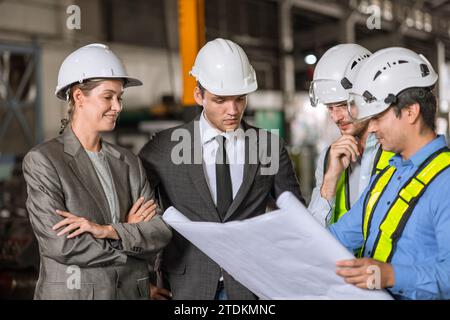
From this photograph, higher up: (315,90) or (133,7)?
(133,7)

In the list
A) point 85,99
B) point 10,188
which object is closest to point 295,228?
point 85,99

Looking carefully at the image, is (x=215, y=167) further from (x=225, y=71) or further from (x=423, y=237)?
(x=423, y=237)

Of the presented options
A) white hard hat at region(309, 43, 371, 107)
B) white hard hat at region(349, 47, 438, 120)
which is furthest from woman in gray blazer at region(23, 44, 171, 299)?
white hard hat at region(349, 47, 438, 120)

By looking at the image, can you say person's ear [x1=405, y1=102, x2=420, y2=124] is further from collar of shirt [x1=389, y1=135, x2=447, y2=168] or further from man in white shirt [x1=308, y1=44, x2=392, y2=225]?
man in white shirt [x1=308, y1=44, x2=392, y2=225]

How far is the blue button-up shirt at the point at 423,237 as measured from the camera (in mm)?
1307

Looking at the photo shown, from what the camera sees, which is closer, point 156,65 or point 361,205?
point 361,205

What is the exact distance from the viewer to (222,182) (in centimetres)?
206

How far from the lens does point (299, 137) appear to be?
36.7ft

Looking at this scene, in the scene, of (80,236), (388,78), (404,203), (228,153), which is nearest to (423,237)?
(404,203)

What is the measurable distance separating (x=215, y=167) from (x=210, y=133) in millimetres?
136

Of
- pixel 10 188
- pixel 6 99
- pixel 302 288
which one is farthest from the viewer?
pixel 6 99

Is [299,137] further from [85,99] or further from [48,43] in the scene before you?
[85,99]
